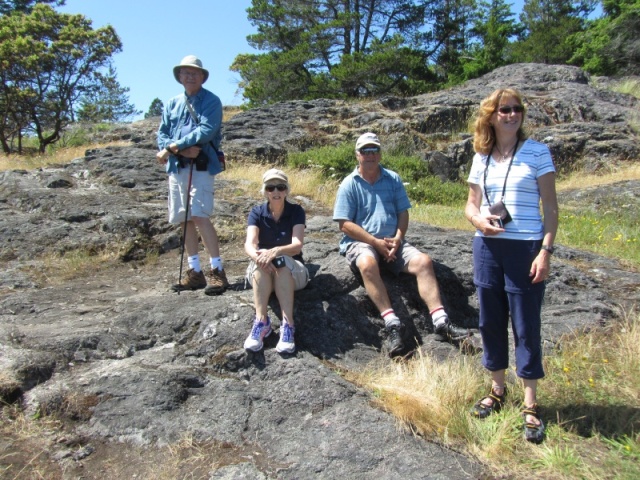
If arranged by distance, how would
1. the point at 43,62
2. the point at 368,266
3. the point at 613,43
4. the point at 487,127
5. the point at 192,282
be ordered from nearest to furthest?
1. the point at 487,127
2. the point at 368,266
3. the point at 192,282
4. the point at 43,62
5. the point at 613,43

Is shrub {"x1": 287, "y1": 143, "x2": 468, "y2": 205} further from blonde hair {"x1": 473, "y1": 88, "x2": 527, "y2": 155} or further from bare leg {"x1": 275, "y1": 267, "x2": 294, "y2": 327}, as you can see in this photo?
blonde hair {"x1": 473, "y1": 88, "x2": 527, "y2": 155}

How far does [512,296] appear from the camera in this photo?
3004 mm

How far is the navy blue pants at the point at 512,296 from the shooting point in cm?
296

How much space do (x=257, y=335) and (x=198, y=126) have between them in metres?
1.98

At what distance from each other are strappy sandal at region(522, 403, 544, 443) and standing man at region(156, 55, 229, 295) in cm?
254

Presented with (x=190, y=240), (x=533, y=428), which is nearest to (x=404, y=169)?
(x=190, y=240)

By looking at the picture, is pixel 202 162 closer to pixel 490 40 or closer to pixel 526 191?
pixel 526 191

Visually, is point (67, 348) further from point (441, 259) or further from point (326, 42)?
point (326, 42)

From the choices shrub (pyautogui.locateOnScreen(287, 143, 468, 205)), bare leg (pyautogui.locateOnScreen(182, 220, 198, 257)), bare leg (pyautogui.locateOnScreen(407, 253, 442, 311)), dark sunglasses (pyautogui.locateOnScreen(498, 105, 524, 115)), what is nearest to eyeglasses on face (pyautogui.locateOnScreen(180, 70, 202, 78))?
bare leg (pyautogui.locateOnScreen(182, 220, 198, 257))

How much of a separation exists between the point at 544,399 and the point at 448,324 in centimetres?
88

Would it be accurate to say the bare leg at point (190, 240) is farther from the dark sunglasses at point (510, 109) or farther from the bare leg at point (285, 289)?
the dark sunglasses at point (510, 109)

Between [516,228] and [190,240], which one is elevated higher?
[516,228]

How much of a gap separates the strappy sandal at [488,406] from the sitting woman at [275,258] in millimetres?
1212

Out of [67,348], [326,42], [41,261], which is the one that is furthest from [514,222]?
[326,42]
